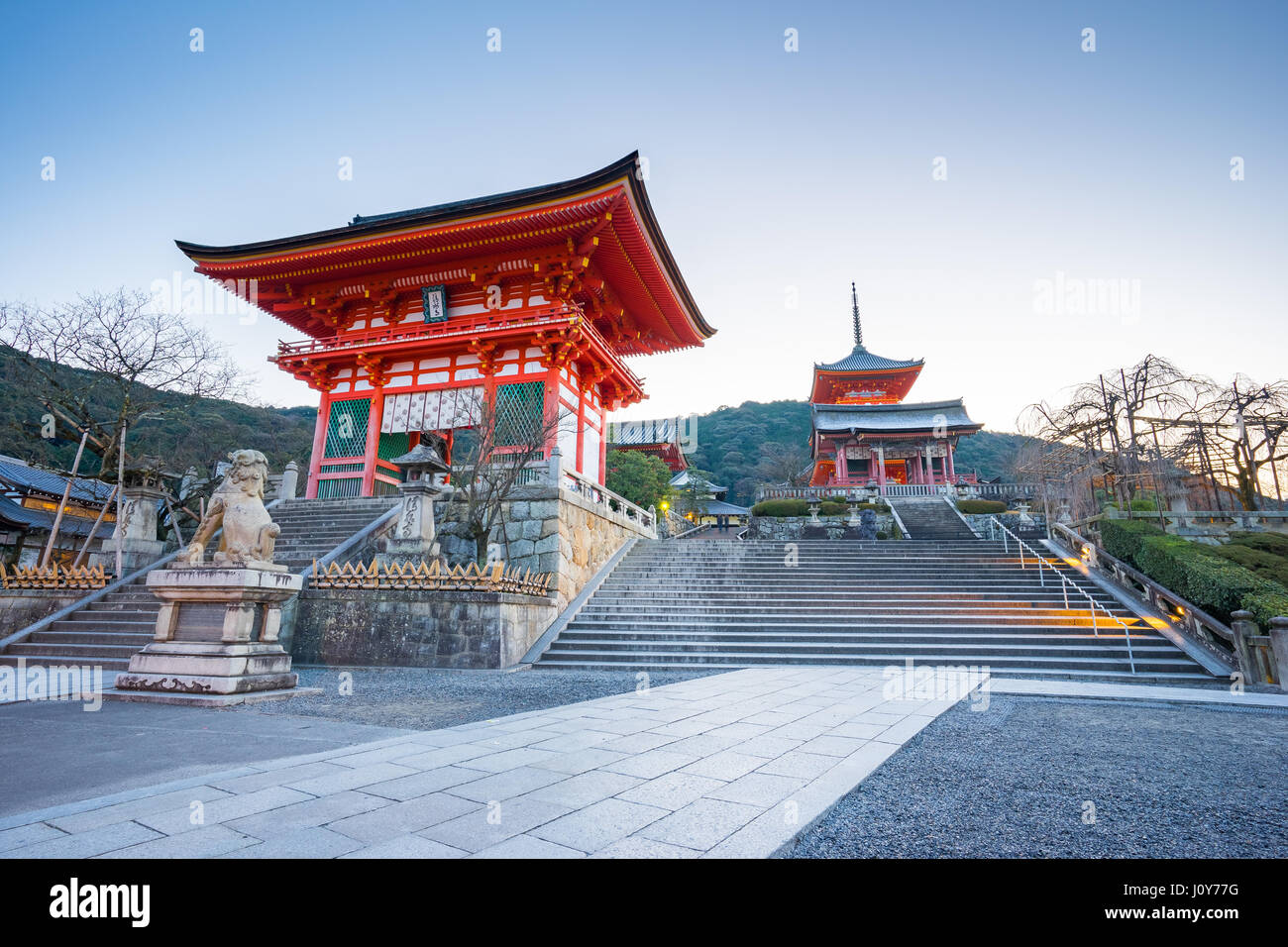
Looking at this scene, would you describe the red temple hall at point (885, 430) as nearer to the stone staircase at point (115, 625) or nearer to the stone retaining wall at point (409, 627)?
the stone retaining wall at point (409, 627)

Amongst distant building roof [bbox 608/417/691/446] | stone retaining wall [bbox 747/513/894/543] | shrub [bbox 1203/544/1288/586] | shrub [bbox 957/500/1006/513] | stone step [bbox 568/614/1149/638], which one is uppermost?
distant building roof [bbox 608/417/691/446]

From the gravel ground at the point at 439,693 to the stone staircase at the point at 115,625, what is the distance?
2.48 meters

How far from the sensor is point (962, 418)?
32312 millimetres

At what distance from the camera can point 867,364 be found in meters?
38.5

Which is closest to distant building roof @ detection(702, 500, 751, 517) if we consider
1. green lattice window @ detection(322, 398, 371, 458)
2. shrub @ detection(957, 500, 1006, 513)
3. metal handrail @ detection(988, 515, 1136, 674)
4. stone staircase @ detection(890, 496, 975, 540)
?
stone staircase @ detection(890, 496, 975, 540)

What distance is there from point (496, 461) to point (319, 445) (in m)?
6.65

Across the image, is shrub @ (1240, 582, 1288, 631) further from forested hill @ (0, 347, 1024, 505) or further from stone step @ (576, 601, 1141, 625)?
forested hill @ (0, 347, 1024, 505)

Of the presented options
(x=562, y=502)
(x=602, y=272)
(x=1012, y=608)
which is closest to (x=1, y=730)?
(x=562, y=502)

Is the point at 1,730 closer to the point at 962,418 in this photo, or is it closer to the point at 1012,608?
the point at 1012,608

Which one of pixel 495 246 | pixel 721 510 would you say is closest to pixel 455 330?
pixel 495 246

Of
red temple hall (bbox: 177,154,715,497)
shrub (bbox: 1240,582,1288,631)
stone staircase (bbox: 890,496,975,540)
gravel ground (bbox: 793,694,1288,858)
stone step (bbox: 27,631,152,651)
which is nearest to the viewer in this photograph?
gravel ground (bbox: 793,694,1288,858)

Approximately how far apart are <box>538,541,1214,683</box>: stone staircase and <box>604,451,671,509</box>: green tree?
10.3 metres

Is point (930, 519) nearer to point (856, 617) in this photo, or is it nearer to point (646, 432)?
point (856, 617)

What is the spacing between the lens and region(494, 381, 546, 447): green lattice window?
14.1m
